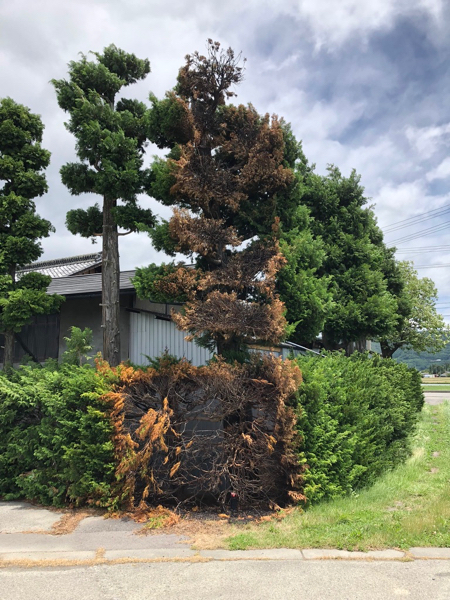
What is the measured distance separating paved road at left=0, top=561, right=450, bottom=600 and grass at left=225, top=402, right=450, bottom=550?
396 millimetres

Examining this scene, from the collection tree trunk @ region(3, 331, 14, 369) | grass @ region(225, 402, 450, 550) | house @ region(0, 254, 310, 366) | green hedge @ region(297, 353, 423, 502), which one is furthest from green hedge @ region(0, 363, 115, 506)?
house @ region(0, 254, 310, 366)

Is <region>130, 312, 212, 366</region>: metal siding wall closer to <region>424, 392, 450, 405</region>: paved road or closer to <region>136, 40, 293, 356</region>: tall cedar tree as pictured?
<region>136, 40, 293, 356</region>: tall cedar tree

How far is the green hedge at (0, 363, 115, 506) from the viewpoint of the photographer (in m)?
5.64

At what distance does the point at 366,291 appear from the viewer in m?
14.0

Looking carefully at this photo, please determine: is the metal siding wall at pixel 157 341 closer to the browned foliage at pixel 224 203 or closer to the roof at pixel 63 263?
the browned foliage at pixel 224 203

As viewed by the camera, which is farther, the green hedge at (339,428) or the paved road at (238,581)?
the green hedge at (339,428)

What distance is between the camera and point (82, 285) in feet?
36.1

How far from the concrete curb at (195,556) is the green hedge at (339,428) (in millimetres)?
1194

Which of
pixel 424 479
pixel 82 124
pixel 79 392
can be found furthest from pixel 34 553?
pixel 82 124

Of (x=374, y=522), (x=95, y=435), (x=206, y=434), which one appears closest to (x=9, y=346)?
(x=95, y=435)

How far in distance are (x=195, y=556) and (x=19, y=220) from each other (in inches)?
263

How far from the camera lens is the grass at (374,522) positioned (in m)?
4.58

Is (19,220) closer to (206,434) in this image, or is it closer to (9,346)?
(9,346)

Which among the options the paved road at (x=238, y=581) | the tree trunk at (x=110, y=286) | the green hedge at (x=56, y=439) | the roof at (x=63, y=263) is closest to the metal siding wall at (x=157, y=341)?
the tree trunk at (x=110, y=286)
